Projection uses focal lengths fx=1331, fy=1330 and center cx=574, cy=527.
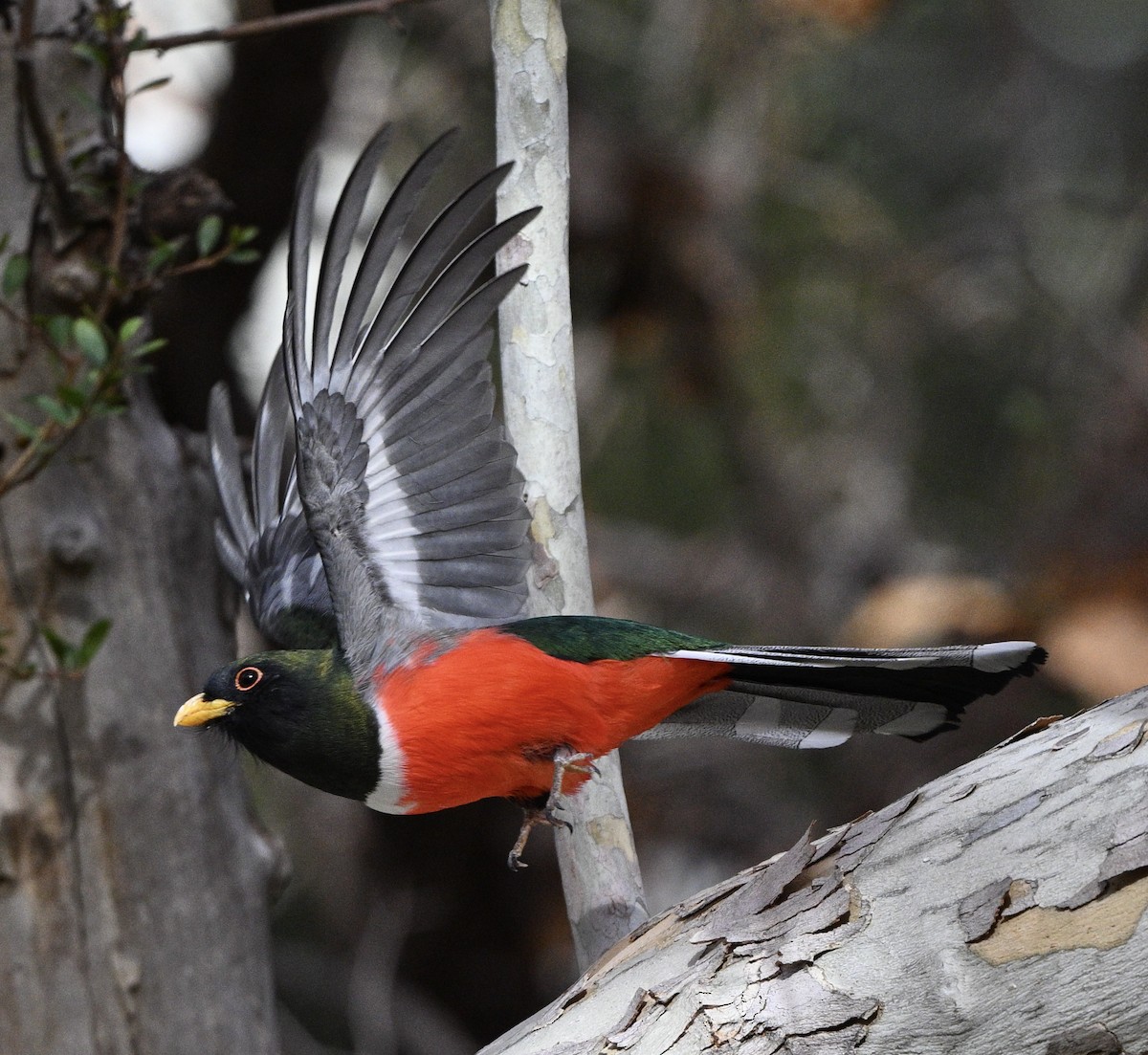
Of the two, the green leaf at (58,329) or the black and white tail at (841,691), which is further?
the green leaf at (58,329)

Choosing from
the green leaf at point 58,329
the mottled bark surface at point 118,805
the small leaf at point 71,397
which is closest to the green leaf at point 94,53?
the green leaf at point 58,329

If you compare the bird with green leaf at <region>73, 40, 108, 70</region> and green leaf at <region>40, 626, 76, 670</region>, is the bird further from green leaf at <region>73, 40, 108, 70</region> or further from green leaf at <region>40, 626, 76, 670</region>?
green leaf at <region>73, 40, 108, 70</region>

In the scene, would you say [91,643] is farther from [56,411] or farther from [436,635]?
[436,635]

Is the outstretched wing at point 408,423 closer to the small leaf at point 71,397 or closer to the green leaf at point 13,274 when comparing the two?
the small leaf at point 71,397

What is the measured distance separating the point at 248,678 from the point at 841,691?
1261mm

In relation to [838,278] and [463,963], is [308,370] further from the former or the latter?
[838,278]

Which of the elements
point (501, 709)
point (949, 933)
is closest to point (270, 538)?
point (501, 709)

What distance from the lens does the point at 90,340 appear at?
286 centimetres

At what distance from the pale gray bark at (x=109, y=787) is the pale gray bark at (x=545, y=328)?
3.39 feet

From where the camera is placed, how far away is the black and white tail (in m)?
2.46

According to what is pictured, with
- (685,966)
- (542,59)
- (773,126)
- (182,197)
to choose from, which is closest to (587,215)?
(773,126)

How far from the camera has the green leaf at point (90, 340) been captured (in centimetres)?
285

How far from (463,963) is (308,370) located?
13.0 ft

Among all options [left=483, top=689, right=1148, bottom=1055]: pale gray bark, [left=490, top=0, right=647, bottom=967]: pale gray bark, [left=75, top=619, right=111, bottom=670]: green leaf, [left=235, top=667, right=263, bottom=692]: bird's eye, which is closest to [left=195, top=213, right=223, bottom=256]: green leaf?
[left=490, top=0, right=647, bottom=967]: pale gray bark
